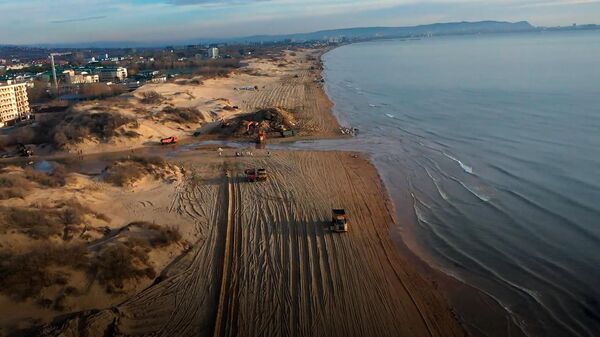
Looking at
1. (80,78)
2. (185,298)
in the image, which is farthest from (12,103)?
(185,298)

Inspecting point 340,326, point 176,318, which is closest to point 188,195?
point 176,318

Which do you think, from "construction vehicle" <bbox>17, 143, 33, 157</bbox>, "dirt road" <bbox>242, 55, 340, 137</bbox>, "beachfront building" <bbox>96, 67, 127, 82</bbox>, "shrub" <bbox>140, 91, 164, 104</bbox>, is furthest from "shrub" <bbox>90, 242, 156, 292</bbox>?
"beachfront building" <bbox>96, 67, 127, 82</bbox>

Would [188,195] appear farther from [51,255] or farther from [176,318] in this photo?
[176,318]

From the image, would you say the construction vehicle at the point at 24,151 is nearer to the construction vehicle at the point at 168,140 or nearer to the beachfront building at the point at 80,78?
the construction vehicle at the point at 168,140

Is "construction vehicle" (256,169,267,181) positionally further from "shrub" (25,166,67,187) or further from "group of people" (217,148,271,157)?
"shrub" (25,166,67,187)

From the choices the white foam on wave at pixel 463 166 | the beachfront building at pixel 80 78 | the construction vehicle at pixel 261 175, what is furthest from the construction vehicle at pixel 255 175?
the beachfront building at pixel 80 78
